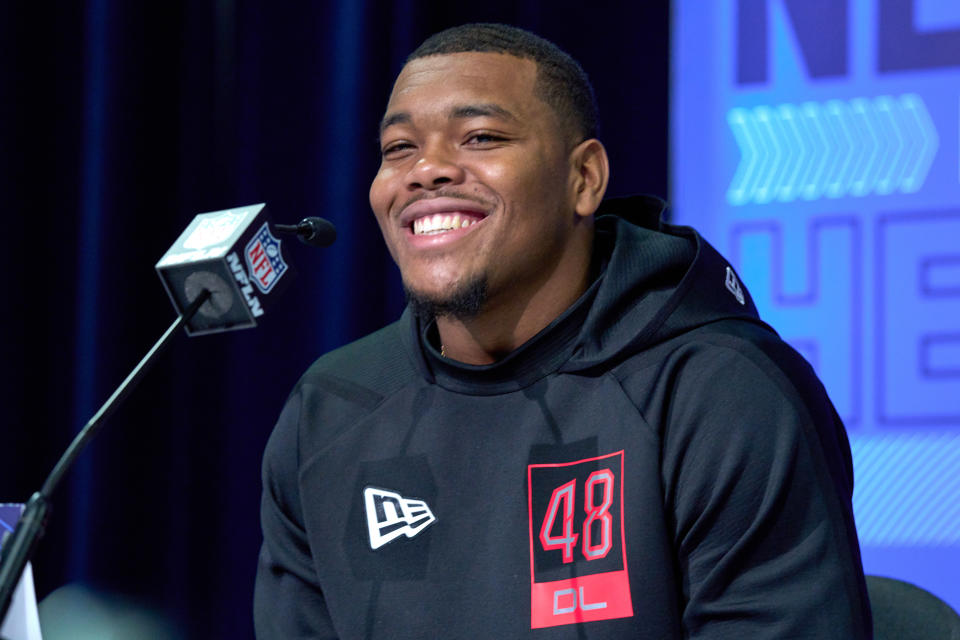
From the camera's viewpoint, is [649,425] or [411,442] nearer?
[649,425]

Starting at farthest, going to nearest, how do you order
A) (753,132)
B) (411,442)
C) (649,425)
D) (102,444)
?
(102,444)
(753,132)
(411,442)
(649,425)

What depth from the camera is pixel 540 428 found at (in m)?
1.42

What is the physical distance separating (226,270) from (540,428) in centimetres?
50

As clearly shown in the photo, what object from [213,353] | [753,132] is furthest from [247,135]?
[753,132]

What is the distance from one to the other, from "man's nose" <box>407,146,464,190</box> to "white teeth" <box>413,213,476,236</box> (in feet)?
0.14

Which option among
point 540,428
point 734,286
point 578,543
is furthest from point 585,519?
point 734,286

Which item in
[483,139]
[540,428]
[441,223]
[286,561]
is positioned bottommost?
[286,561]

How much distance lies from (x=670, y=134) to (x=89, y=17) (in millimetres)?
1378

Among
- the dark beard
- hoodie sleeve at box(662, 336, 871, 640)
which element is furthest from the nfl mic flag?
hoodie sleeve at box(662, 336, 871, 640)

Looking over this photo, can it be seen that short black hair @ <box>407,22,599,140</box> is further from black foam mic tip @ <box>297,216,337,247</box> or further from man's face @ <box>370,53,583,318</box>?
black foam mic tip @ <box>297,216,337,247</box>

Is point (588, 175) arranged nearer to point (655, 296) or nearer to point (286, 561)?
point (655, 296)

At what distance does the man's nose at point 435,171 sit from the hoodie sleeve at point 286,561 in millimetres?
376

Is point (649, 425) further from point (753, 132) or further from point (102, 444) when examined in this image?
point (102, 444)

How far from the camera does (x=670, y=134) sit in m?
2.37
